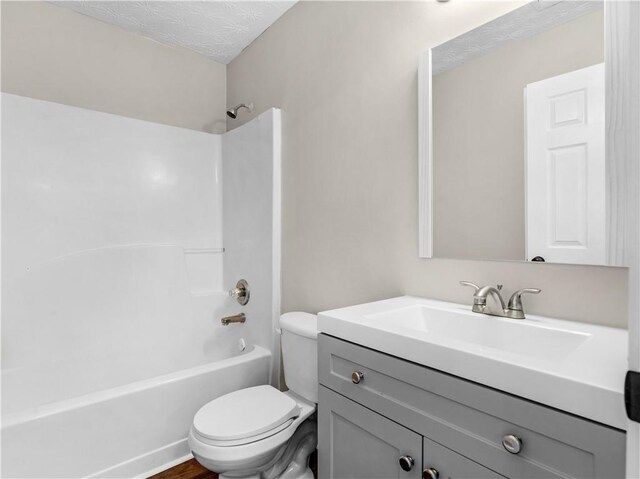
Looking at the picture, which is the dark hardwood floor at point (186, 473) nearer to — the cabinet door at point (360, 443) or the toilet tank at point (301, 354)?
the toilet tank at point (301, 354)

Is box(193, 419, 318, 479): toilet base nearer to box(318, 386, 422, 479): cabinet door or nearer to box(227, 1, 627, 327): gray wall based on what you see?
box(318, 386, 422, 479): cabinet door

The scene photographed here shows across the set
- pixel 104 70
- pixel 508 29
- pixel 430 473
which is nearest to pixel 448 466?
pixel 430 473

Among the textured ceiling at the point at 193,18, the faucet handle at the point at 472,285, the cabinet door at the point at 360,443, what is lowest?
the cabinet door at the point at 360,443

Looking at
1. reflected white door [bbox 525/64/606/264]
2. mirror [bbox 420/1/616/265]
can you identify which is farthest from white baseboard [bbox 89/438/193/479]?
reflected white door [bbox 525/64/606/264]

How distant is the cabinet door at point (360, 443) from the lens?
0.87 m

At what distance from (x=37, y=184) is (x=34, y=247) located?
343 mm

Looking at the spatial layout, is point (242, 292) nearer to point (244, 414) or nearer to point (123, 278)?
point (123, 278)

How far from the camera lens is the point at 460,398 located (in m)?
0.76

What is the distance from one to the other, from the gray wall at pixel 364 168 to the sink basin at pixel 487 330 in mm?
127

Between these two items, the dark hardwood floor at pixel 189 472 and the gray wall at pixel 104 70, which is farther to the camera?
the gray wall at pixel 104 70

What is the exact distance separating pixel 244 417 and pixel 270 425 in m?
0.12

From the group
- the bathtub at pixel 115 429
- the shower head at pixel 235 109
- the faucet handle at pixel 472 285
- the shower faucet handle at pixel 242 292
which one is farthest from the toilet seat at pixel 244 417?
the shower head at pixel 235 109

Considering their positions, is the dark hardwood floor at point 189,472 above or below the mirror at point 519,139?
below

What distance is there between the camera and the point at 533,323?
0.98 meters
